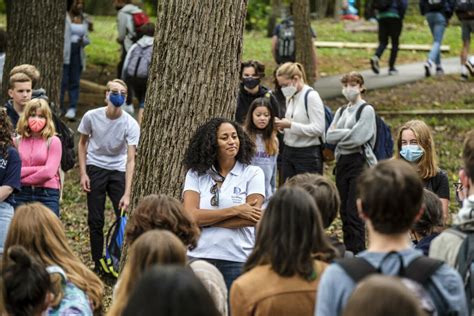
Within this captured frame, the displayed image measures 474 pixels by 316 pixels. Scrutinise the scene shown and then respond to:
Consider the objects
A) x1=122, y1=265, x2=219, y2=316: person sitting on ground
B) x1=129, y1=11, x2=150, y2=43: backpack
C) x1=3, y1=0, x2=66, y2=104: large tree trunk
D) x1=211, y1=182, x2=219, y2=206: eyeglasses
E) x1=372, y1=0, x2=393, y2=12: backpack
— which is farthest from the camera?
x1=372, y1=0, x2=393, y2=12: backpack

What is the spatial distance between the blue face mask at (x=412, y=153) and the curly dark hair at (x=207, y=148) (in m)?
1.39

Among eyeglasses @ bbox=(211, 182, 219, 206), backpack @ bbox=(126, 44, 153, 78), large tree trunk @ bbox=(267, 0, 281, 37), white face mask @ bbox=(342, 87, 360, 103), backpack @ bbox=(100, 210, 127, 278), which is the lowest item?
large tree trunk @ bbox=(267, 0, 281, 37)

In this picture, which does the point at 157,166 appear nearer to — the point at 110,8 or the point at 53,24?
the point at 53,24

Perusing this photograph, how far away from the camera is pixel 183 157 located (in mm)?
8281

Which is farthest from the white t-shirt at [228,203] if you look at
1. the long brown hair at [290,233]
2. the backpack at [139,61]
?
the backpack at [139,61]

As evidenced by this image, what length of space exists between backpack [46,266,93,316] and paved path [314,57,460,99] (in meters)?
13.8

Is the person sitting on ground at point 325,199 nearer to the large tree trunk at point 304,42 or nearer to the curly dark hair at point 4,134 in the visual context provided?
the curly dark hair at point 4,134

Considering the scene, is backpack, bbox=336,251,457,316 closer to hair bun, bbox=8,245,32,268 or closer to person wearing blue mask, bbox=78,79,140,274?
hair bun, bbox=8,245,32,268

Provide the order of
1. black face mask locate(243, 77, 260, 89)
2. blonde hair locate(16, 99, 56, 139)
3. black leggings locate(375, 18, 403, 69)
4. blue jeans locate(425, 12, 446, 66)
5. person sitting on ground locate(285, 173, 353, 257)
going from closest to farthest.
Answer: person sitting on ground locate(285, 173, 353, 257)
blonde hair locate(16, 99, 56, 139)
black face mask locate(243, 77, 260, 89)
blue jeans locate(425, 12, 446, 66)
black leggings locate(375, 18, 403, 69)

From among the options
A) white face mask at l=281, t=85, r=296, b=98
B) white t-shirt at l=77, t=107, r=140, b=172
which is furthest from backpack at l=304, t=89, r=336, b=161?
white t-shirt at l=77, t=107, r=140, b=172

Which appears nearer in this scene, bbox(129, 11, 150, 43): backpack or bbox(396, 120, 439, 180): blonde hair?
bbox(396, 120, 439, 180): blonde hair

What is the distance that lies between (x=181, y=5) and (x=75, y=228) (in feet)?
16.4

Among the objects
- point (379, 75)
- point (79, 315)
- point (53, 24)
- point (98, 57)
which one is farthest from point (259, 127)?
point (98, 57)

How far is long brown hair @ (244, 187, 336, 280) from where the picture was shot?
5.02 m
